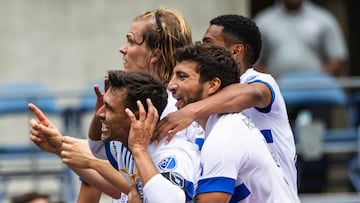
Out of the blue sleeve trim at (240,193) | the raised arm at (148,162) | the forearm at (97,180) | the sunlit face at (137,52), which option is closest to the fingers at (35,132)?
the forearm at (97,180)

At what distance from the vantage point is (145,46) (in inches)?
253

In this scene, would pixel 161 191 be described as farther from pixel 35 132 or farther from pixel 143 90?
pixel 35 132

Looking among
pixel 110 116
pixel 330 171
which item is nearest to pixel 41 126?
pixel 110 116

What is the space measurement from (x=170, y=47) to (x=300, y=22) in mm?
5660

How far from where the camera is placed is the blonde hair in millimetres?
6395

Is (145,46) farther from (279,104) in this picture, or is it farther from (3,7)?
(3,7)

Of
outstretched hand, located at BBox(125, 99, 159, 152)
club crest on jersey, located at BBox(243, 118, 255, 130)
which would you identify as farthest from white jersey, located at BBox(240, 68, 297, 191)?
outstretched hand, located at BBox(125, 99, 159, 152)

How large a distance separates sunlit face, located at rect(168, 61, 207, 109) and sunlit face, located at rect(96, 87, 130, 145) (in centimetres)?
26

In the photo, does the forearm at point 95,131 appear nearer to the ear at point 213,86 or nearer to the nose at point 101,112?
the nose at point 101,112

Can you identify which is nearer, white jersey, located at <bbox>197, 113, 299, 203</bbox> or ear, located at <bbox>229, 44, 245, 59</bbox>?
white jersey, located at <bbox>197, 113, 299, 203</bbox>

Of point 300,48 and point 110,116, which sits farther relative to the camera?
point 300,48

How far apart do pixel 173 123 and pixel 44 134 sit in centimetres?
88

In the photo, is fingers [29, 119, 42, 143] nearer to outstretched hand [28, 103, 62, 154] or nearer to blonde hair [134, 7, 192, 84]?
outstretched hand [28, 103, 62, 154]

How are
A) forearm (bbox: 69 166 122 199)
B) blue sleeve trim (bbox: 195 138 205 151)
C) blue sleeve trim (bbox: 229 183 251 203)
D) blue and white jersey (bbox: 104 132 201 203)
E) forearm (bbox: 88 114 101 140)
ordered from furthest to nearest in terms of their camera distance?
1. forearm (bbox: 69 166 122 199)
2. forearm (bbox: 88 114 101 140)
3. blue sleeve trim (bbox: 195 138 205 151)
4. blue sleeve trim (bbox: 229 183 251 203)
5. blue and white jersey (bbox: 104 132 201 203)
